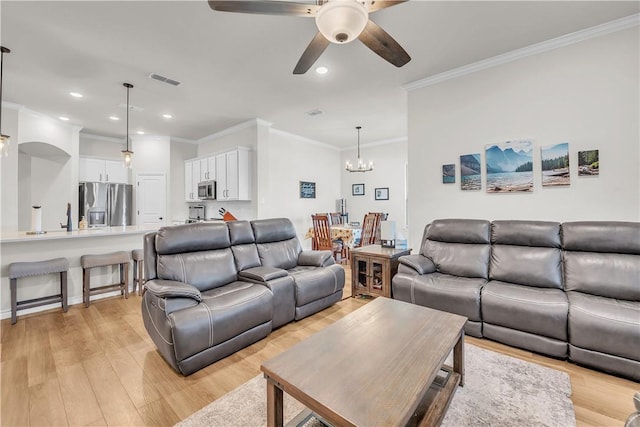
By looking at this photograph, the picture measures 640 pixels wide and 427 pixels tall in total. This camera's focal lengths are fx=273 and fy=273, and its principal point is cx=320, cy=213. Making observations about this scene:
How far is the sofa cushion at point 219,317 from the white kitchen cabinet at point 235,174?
9.91ft

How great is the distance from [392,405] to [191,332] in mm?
1534

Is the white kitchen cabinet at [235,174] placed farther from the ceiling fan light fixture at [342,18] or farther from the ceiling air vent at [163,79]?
the ceiling fan light fixture at [342,18]

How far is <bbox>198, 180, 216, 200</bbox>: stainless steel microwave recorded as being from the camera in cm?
580

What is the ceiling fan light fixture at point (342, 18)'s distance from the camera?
1501mm

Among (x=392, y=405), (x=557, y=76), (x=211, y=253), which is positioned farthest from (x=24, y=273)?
(x=557, y=76)

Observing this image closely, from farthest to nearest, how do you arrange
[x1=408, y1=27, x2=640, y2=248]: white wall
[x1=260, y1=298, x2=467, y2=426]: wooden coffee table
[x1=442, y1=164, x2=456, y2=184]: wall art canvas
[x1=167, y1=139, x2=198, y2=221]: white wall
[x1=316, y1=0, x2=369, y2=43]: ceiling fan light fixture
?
1. [x1=167, y1=139, x2=198, y2=221]: white wall
2. [x1=442, y1=164, x2=456, y2=184]: wall art canvas
3. [x1=408, y1=27, x2=640, y2=248]: white wall
4. [x1=316, y1=0, x2=369, y2=43]: ceiling fan light fixture
5. [x1=260, y1=298, x2=467, y2=426]: wooden coffee table

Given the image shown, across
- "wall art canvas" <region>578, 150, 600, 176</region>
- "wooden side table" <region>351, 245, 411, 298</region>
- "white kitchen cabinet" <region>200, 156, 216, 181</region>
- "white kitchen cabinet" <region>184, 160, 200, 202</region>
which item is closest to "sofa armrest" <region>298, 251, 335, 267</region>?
"wooden side table" <region>351, 245, 411, 298</region>

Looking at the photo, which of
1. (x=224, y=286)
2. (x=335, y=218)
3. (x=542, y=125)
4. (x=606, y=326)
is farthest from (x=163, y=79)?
(x=606, y=326)

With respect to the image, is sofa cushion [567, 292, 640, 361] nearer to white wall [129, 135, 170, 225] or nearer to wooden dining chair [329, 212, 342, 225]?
wooden dining chair [329, 212, 342, 225]

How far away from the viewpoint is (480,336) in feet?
8.37

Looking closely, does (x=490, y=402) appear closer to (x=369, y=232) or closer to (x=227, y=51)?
(x=369, y=232)

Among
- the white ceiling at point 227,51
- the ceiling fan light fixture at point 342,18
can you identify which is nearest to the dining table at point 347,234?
the white ceiling at point 227,51

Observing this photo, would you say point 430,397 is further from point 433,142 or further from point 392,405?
point 433,142

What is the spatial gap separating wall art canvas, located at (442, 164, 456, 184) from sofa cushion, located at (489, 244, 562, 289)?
1.09 metres
